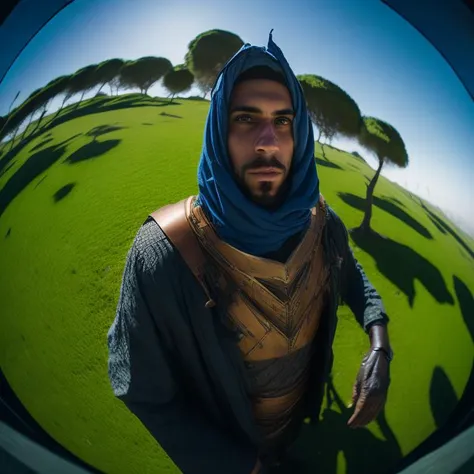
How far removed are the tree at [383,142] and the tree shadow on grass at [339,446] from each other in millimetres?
612

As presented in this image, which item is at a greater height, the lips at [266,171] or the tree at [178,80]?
the tree at [178,80]

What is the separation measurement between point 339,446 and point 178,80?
1.02 m

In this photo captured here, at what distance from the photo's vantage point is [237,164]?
851 millimetres

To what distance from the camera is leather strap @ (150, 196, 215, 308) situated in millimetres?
884

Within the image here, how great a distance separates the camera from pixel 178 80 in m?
0.98

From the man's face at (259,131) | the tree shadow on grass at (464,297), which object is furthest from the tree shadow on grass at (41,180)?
the tree shadow on grass at (464,297)

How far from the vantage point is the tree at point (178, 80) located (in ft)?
3.18

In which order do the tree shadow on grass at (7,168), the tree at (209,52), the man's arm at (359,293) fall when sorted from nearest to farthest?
the tree at (209,52), the tree shadow on grass at (7,168), the man's arm at (359,293)

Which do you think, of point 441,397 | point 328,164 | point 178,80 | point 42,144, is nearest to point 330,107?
point 328,164

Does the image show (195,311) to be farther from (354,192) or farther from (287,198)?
(354,192)

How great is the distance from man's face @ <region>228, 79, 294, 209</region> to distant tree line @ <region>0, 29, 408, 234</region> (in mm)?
182

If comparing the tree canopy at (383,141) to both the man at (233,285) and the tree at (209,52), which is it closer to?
the man at (233,285)

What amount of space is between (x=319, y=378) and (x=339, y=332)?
20cm

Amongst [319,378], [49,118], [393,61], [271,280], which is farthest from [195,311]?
[393,61]
